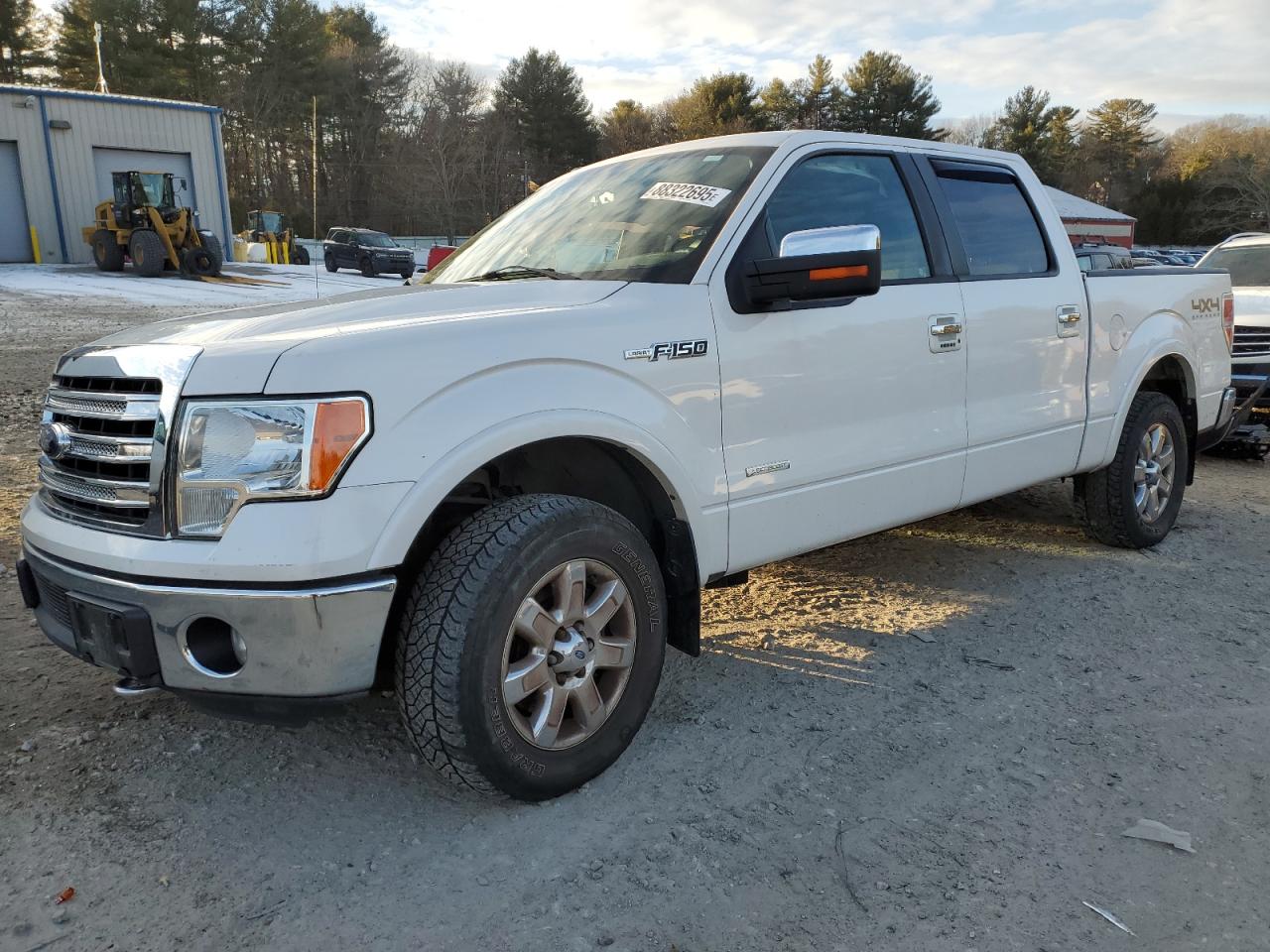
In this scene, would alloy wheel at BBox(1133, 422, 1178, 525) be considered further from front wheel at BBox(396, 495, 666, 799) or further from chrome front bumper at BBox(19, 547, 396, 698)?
chrome front bumper at BBox(19, 547, 396, 698)

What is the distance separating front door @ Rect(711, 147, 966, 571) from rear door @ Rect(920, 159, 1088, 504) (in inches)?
5.5

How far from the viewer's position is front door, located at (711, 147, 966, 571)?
3.02m

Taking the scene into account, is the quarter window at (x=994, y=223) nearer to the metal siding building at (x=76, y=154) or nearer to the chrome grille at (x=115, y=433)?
the chrome grille at (x=115, y=433)

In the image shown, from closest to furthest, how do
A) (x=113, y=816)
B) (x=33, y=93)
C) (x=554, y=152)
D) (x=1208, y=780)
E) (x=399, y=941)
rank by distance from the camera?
(x=399, y=941) < (x=113, y=816) < (x=1208, y=780) < (x=33, y=93) < (x=554, y=152)

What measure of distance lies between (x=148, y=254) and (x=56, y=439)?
905 inches

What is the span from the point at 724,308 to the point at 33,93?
107 ft

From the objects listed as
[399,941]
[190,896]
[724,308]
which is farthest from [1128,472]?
[190,896]

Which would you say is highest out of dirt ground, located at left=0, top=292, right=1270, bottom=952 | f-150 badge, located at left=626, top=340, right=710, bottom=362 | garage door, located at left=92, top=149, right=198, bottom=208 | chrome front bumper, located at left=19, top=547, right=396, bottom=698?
garage door, located at left=92, top=149, right=198, bottom=208

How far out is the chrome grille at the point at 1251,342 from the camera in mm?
7855

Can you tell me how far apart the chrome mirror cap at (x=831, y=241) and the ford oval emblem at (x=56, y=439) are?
2.10 metres

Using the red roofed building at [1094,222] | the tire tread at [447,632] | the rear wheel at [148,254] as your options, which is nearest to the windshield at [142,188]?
the rear wheel at [148,254]

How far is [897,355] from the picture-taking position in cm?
345

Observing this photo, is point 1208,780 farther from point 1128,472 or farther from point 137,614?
point 137,614

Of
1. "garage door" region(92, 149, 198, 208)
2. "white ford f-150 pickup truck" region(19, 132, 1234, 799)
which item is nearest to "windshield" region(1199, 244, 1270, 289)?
"white ford f-150 pickup truck" region(19, 132, 1234, 799)
